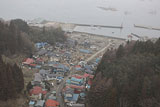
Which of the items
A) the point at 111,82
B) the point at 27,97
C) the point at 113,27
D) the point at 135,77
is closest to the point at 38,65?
the point at 27,97

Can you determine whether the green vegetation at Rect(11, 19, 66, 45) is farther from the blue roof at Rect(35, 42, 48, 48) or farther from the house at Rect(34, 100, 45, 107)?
the house at Rect(34, 100, 45, 107)

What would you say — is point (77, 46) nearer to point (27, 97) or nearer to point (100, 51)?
point (100, 51)

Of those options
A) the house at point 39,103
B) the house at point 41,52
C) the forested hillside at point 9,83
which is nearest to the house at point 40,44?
the house at point 41,52

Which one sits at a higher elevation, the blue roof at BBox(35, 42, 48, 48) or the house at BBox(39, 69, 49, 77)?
the blue roof at BBox(35, 42, 48, 48)

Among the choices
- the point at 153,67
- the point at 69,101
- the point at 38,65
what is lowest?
the point at 69,101

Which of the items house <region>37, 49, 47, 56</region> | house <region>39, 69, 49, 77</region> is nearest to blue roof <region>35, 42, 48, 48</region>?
house <region>37, 49, 47, 56</region>
